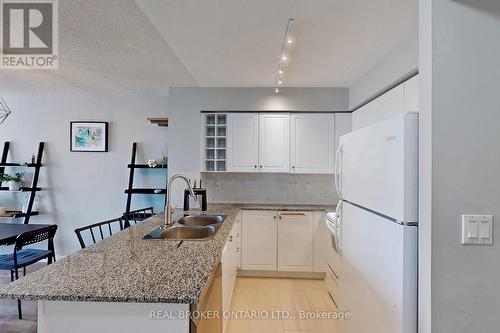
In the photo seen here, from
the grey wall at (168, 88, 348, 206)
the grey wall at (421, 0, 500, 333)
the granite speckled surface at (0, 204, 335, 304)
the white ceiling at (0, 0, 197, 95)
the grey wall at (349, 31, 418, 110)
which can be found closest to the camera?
the granite speckled surface at (0, 204, 335, 304)

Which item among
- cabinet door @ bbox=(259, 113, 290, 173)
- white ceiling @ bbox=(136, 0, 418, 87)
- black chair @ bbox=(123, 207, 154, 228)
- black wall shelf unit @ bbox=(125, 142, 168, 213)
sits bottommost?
black chair @ bbox=(123, 207, 154, 228)

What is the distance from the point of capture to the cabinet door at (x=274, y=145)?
3789 mm

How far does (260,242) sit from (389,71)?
241 centimetres

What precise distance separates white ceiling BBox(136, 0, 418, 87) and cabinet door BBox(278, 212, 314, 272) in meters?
1.78

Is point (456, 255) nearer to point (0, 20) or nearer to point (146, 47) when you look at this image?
point (146, 47)

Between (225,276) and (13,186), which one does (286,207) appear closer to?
(225,276)

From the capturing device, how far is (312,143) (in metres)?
3.78

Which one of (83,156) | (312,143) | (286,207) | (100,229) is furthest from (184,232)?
(83,156)

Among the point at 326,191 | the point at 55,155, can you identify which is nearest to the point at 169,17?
the point at 326,191

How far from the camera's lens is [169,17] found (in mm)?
1990

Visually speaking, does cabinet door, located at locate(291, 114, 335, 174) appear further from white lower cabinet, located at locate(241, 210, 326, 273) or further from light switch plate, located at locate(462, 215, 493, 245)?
light switch plate, located at locate(462, 215, 493, 245)

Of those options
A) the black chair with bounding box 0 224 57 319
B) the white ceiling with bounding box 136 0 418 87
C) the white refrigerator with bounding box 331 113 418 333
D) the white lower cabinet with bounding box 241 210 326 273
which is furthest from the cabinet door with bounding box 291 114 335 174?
the black chair with bounding box 0 224 57 319

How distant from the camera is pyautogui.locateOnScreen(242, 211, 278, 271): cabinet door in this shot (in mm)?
3584

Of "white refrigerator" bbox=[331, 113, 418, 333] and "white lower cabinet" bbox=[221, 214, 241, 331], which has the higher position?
"white refrigerator" bbox=[331, 113, 418, 333]
